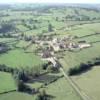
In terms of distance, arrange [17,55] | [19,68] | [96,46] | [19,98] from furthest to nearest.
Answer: [96,46] → [17,55] → [19,68] → [19,98]

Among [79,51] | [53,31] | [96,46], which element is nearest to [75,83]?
[79,51]

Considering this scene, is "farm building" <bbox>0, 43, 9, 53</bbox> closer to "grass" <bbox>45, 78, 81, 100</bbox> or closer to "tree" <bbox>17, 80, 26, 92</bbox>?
"grass" <bbox>45, 78, 81, 100</bbox>

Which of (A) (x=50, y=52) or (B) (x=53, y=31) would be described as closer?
(A) (x=50, y=52)

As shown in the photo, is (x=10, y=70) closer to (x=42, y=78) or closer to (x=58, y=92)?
(x=42, y=78)

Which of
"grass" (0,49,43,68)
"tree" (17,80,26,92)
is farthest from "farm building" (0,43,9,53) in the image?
"tree" (17,80,26,92)

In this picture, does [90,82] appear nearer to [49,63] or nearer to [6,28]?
[49,63]
